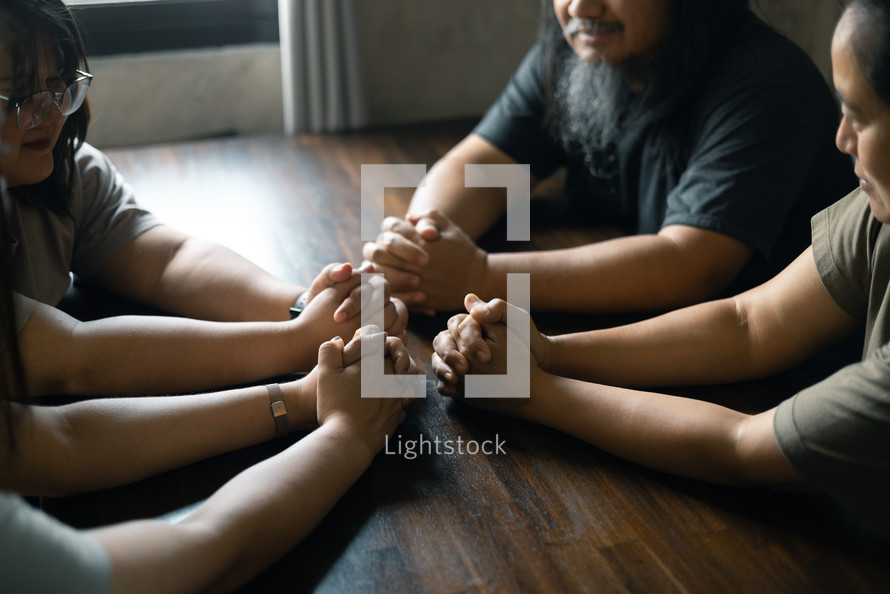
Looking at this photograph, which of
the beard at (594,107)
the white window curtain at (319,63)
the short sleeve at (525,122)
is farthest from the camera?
the white window curtain at (319,63)

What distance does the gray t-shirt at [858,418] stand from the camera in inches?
36.3

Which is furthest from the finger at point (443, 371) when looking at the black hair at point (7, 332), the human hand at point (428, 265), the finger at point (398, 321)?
the black hair at point (7, 332)

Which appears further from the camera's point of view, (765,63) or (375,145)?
(375,145)

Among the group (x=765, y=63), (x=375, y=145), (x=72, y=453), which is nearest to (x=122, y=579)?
(x=72, y=453)

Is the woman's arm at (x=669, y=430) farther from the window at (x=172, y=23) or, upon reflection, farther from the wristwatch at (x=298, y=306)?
the window at (x=172, y=23)

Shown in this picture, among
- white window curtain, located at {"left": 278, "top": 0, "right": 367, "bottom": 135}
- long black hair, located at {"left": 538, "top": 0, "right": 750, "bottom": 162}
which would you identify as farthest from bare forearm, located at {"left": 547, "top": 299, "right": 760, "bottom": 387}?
white window curtain, located at {"left": 278, "top": 0, "right": 367, "bottom": 135}

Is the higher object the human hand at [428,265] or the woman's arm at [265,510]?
the human hand at [428,265]

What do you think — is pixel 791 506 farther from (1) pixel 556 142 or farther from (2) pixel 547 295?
(1) pixel 556 142

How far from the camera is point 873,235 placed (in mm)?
1084

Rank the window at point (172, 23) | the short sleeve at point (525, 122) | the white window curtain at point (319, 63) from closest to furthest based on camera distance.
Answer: the short sleeve at point (525, 122) < the white window curtain at point (319, 63) < the window at point (172, 23)

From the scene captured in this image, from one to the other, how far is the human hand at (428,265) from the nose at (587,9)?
1.55 ft

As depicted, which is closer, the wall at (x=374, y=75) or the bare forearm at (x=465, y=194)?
the bare forearm at (x=465, y=194)

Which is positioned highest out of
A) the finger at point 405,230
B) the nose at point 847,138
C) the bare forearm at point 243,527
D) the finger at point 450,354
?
the nose at point 847,138

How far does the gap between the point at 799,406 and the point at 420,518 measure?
0.47 meters
